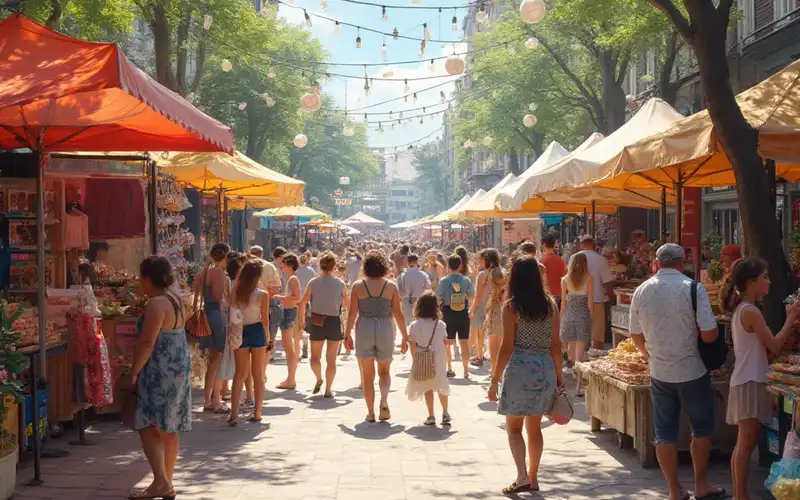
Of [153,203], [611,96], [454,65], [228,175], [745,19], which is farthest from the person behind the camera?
[611,96]

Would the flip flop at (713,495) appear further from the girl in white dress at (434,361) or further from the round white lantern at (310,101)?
the round white lantern at (310,101)

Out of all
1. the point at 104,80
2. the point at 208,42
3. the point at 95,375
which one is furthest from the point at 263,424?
the point at 208,42

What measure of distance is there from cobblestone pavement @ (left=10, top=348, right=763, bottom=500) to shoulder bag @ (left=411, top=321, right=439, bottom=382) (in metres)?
0.52

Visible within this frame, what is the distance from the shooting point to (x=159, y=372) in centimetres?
632

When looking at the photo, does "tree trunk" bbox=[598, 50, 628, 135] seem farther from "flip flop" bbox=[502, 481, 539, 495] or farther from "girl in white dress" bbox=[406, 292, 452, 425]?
"flip flop" bbox=[502, 481, 539, 495]

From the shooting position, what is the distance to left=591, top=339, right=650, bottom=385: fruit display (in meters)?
7.74

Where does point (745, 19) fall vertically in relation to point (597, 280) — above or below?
above

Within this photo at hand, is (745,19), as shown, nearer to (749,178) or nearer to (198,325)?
(749,178)

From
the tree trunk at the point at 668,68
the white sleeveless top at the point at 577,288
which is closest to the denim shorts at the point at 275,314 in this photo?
the white sleeveless top at the point at 577,288

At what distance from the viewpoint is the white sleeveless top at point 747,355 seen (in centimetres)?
620

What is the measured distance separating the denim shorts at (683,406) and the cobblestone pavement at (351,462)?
0.67m

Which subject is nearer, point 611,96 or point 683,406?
point 683,406

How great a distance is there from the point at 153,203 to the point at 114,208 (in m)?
0.52

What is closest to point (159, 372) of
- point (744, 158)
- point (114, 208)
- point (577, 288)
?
point (744, 158)
